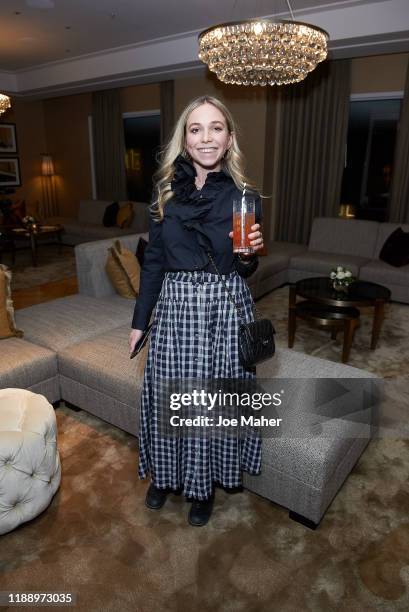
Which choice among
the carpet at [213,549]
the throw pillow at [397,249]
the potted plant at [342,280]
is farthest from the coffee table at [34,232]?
the carpet at [213,549]

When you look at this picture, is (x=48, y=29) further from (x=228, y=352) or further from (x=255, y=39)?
(x=228, y=352)

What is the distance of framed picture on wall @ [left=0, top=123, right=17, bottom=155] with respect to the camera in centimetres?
804

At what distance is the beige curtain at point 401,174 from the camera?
5133mm

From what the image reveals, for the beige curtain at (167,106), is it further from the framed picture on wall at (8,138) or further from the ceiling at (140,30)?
the framed picture on wall at (8,138)

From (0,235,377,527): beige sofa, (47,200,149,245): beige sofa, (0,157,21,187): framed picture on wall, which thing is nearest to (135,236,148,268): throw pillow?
(0,235,377,527): beige sofa

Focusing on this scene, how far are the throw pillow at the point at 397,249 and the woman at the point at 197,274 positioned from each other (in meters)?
3.54

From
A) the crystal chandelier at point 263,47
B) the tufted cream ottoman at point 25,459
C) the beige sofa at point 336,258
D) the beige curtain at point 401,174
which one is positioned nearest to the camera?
the tufted cream ottoman at point 25,459

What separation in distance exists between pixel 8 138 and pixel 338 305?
728 cm

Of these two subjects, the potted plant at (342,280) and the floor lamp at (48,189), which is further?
the floor lamp at (48,189)

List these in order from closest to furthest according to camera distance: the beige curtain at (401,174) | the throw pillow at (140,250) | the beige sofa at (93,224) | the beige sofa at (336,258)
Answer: the throw pillow at (140,250)
the beige sofa at (336,258)
the beige curtain at (401,174)
the beige sofa at (93,224)

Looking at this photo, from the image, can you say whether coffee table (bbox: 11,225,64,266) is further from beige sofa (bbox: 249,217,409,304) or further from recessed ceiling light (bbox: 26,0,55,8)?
beige sofa (bbox: 249,217,409,304)

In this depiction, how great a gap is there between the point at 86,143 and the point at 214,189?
734 cm

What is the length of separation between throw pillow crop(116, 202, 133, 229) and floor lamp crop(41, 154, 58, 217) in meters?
2.47

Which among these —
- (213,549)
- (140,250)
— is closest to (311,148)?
(140,250)
